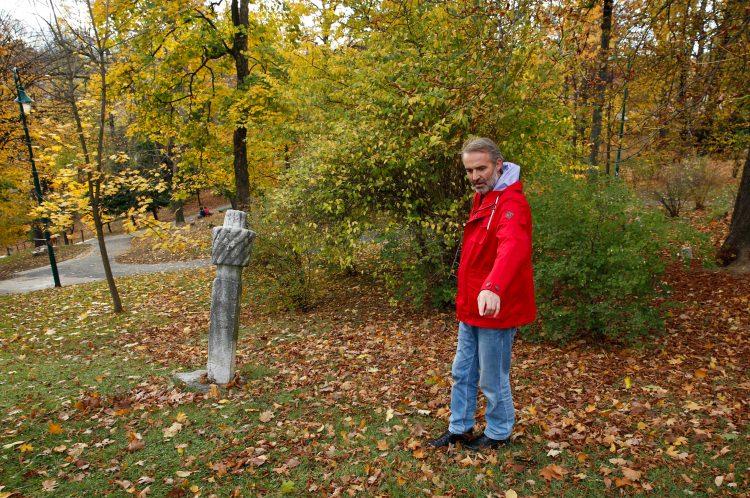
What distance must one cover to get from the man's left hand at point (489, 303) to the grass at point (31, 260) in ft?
73.6

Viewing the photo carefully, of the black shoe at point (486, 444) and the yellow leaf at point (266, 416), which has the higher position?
the black shoe at point (486, 444)

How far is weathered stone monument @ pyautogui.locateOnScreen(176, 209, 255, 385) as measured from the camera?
4.65 m

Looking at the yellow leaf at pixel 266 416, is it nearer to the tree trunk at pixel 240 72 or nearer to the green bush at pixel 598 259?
the green bush at pixel 598 259

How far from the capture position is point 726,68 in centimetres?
686

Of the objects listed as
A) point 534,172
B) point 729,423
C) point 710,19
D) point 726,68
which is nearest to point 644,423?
point 729,423

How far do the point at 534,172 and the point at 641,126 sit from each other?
1.43m

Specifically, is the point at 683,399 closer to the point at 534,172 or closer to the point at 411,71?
the point at 534,172

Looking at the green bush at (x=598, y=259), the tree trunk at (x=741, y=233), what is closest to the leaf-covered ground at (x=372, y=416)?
the green bush at (x=598, y=259)

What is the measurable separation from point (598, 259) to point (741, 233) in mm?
4236

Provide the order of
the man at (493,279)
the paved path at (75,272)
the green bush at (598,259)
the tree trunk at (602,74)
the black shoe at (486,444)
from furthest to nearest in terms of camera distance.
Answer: the paved path at (75,272), the tree trunk at (602,74), the green bush at (598,259), the black shoe at (486,444), the man at (493,279)

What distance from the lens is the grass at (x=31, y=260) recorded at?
21.0 metres

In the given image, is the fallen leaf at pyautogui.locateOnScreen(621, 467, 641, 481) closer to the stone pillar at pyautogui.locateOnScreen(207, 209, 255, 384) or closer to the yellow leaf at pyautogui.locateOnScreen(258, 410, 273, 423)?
the yellow leaf at pyautogui.locateOnScreen(258, 410, 273, 423)

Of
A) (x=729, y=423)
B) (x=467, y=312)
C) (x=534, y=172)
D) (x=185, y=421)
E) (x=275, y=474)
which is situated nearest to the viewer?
(x=467, y=312)

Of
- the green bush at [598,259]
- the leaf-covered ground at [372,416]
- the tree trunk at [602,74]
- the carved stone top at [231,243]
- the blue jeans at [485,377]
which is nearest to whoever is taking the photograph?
the blue jeans at [485,377]
